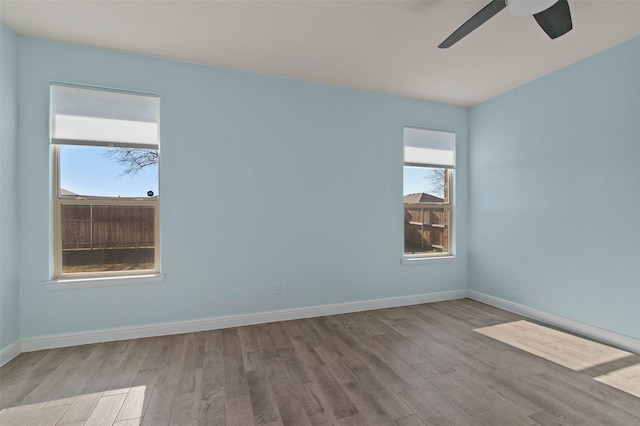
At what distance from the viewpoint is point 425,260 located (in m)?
4.14

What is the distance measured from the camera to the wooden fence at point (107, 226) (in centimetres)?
286

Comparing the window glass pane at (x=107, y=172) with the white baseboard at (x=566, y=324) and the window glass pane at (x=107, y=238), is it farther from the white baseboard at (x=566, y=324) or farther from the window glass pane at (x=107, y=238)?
the white baseboard at (x=566, y=324)

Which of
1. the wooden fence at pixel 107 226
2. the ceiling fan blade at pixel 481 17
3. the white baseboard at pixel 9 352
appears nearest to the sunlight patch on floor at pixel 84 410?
the white baseboard at pixel 9 352

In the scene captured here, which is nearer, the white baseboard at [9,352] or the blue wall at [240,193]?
the white baseboard at [9,352]

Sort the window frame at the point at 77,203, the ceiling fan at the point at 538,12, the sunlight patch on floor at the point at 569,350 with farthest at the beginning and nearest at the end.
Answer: the window frame at the point at 77,203 → the sunlight patch on floor at the point at 569,350 → the ceiling fan at the point at 538,12

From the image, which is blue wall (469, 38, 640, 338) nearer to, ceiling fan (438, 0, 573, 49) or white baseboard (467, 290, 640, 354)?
white baseboard (467, 290, 640, 354)

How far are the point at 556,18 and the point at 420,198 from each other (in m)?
2.56

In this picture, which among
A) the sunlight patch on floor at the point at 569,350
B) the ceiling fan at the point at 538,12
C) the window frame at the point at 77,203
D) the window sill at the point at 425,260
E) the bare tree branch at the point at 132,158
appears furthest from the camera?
the window sill at the point at 425,260

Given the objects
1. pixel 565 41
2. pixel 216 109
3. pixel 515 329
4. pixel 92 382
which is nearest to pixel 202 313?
pixel 92 382

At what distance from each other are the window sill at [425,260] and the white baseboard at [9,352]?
4099mm

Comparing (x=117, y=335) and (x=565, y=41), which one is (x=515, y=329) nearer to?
(x=565, y=41)

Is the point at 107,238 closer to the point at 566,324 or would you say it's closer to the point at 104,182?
the point at 104,182

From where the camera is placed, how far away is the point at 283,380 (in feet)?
7.28

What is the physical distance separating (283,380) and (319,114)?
9.40 ft
